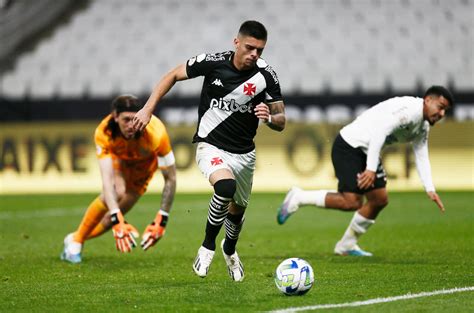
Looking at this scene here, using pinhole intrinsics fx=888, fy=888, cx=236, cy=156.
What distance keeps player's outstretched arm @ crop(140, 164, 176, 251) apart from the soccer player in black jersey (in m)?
1.04

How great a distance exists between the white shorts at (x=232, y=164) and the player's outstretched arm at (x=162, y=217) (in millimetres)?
1197

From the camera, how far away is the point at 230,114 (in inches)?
297

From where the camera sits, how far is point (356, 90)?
21.3 metres

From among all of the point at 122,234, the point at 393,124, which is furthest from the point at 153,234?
the point at 393,124

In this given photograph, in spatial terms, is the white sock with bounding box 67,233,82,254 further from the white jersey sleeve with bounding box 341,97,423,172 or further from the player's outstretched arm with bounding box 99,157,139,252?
the white jersey sleeve with bounding box 341,97,423,172

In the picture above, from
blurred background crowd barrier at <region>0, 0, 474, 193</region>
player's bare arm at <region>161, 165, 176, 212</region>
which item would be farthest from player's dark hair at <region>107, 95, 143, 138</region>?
blurred background crowd barrier at <region>0, 0, 474, 193</region>

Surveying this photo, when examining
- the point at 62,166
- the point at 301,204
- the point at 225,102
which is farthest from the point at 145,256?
A: the point at 62,166

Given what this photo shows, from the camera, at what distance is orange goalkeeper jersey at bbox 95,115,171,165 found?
9172 mm

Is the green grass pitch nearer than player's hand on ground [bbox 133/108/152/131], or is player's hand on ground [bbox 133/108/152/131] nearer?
the green grass pitch

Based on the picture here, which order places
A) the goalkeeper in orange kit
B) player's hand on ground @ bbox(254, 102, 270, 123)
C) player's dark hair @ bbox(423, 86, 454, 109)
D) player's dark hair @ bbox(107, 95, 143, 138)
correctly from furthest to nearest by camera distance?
player's dark hair @ bbox(423, 86, 454, 109)
player's dark hair @ bbox(107, 95, 143, 138)
the goalkeeper in orange kit
player's hand on ground @ bbox(254, 102, 270, 123)

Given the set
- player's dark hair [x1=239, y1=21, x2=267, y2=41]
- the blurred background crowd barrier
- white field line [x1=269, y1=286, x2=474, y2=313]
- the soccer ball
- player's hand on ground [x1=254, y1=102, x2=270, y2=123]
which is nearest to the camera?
white field line [x1=269, y1=286, x2=474, y2=313]

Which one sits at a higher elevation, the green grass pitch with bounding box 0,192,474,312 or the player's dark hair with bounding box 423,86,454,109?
the player's dark hair with bounding box 423,86,454,109

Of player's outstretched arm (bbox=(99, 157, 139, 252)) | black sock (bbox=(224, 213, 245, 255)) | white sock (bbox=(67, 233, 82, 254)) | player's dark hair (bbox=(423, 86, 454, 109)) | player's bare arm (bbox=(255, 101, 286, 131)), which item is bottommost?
white sock (bbox=(67, 233, 82, 254))

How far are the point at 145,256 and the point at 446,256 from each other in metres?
3.34
